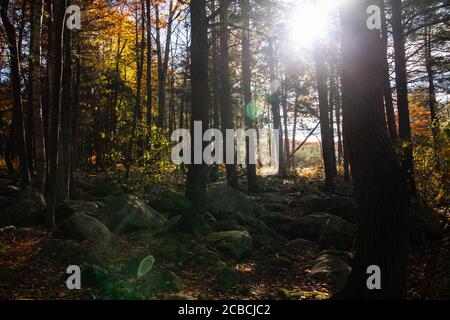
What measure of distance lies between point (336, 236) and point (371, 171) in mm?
4658

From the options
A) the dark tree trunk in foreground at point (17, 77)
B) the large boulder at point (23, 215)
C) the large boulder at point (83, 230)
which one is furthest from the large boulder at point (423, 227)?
the dark tree trunk in foreground at point (17, 77)

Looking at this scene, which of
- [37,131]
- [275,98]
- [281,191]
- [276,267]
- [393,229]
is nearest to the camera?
[393,229]

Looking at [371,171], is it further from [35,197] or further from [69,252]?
[35,197]

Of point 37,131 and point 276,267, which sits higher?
point 37,131

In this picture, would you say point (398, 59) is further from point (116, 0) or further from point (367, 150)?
point (116, 0)

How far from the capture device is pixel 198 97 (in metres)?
8.76

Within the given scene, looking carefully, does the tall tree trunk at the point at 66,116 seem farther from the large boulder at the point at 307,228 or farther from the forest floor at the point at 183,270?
the large boulder at the point at 307,228

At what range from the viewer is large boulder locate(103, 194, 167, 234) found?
9.24 m

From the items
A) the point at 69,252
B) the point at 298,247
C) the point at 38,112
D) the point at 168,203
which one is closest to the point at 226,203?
the point at 168,203

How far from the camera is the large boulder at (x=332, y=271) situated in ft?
22.1

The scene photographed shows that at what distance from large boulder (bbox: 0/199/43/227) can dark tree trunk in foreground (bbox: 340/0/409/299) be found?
7707 millimetres

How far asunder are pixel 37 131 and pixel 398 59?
1162 cm

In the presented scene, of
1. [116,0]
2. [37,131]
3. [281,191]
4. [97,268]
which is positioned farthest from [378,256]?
[116,0]
